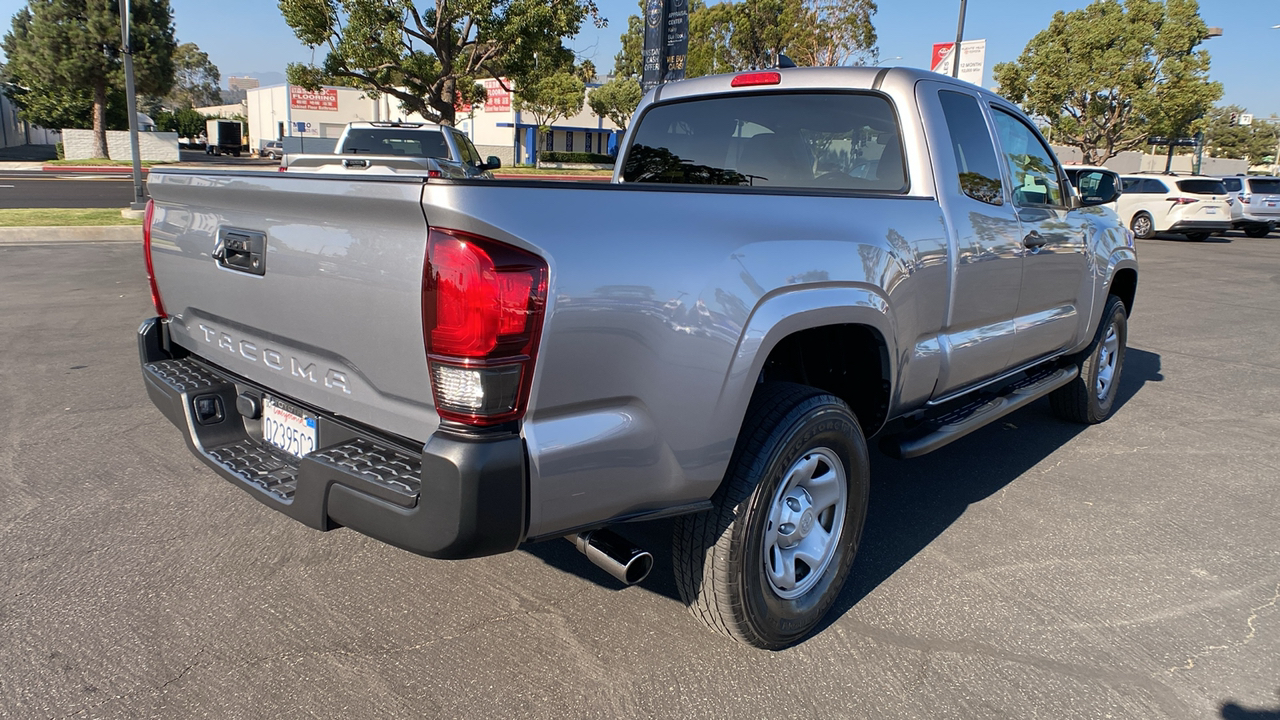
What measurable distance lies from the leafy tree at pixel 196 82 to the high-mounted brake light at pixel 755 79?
9907 cm

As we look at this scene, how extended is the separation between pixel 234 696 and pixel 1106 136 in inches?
1607

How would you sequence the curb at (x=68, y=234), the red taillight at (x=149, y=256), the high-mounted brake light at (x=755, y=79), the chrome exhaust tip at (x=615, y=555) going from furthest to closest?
the curb at (x=68, y=234) → the high-mounted brake light at (x=755, y=79) → the red taillight at (x=149, y=256) → the chrome exhaust tip at (x=615, y=555)

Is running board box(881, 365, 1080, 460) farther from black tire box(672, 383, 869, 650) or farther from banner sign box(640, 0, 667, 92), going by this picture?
banner sign box(640, 0, 667, 92)

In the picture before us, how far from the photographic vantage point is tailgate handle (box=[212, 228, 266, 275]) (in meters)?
2.53

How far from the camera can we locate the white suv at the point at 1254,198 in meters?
22.6

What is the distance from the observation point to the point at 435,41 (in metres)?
24.6

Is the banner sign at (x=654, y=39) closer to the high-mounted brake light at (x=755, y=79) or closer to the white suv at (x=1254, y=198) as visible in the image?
the high-mounted brake light at (x=755, y=79)

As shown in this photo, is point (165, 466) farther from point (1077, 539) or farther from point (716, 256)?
point (1077, 539)

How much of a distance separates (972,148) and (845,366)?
1319mm

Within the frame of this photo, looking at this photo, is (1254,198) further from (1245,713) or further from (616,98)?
(616,98)

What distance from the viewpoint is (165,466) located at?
4160 mm

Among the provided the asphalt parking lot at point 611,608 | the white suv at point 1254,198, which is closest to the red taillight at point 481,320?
the asphalt parking lot at point 611,608

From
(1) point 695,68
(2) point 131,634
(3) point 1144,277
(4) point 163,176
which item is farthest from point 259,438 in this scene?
(1) point 695,68

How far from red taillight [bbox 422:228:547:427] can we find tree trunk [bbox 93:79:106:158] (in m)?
37.7
